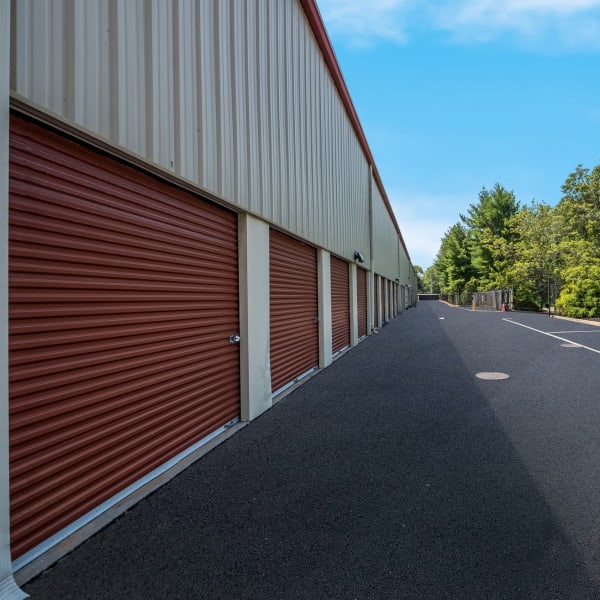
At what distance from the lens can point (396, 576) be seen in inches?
80.7

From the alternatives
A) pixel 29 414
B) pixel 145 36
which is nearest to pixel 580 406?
pixel 29 414

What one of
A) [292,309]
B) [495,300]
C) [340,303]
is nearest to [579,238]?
[495,300]

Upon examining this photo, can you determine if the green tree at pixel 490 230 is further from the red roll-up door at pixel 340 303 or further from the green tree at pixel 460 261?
the red roll-up door at pixel 340 303

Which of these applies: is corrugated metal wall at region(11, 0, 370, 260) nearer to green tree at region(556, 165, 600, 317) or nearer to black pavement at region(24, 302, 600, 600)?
black pavement at region(24, 302, 600, 600)

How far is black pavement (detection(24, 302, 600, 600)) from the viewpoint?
6.60 feet

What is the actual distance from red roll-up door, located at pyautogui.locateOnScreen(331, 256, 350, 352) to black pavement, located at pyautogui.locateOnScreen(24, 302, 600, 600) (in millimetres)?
4828

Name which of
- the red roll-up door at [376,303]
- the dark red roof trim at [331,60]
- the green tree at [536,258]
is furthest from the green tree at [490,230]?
the dark red roof trim at [331,60]

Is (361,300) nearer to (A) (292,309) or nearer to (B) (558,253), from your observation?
(A) (292,309)

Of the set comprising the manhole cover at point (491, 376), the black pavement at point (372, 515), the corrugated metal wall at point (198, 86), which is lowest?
the black pavement at point (372, 515)

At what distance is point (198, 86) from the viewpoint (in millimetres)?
3727

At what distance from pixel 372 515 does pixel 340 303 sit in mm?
8190

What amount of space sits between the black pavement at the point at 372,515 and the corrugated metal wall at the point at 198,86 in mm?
2815

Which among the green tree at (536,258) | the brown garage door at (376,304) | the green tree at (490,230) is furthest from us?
the green tree at (490,230)

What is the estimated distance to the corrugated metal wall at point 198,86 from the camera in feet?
7.55
